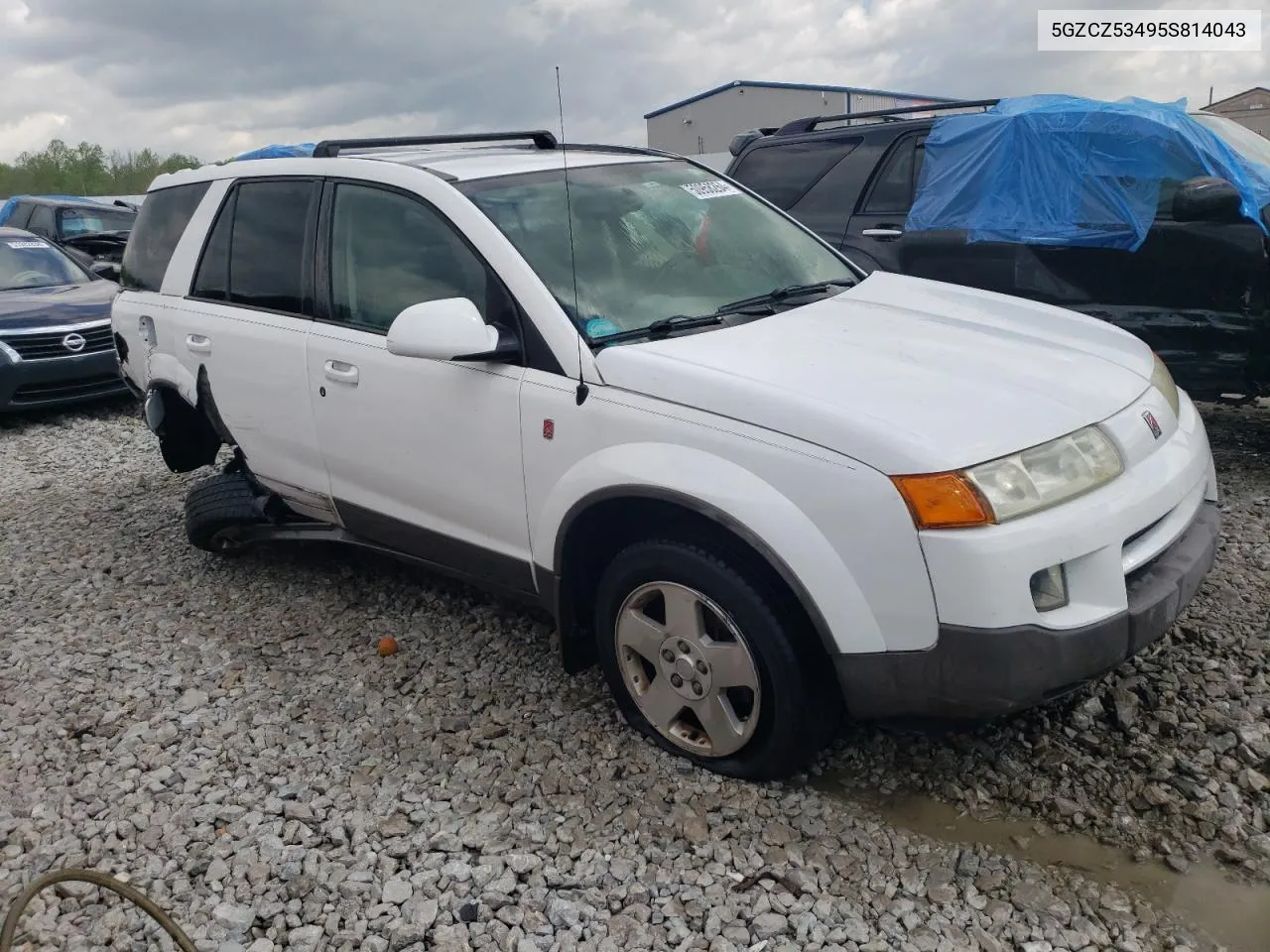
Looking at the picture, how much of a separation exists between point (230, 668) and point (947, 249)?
4354 millimetres

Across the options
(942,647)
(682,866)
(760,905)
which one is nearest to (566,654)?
(682,866)

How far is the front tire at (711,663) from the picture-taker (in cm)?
264

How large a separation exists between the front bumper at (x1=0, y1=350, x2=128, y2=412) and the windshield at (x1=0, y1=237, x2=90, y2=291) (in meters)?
1.32

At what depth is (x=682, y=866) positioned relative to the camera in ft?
8.66

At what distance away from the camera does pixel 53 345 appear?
8.07 meters

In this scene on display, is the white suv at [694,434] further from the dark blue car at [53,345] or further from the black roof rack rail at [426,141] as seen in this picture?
the dark blue car at [53,345]

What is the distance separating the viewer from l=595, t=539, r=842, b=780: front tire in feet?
8.68

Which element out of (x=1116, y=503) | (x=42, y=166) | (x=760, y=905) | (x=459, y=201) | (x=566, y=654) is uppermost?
(x=42, y=166)

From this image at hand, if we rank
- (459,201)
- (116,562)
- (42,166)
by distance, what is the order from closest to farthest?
(459,201) → (116,562) → (42,166)

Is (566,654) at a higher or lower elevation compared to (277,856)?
higher

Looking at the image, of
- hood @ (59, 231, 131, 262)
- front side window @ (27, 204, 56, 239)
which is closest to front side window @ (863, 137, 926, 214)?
hood @ (59, 231, 131, 262)

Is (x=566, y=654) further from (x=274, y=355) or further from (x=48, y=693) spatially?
→ (x=48, y=693)

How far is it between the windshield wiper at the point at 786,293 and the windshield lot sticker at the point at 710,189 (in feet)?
1.88

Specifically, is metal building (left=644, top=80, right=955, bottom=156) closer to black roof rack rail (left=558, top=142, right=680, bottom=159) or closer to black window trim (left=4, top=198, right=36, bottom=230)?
black window trim (left=4, top=198, right=36, bottom=230)
